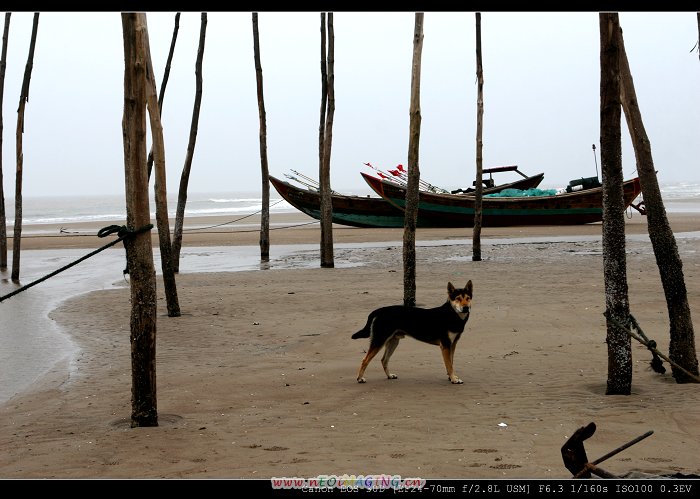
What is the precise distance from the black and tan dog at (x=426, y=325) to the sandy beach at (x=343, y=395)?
283 millimetres

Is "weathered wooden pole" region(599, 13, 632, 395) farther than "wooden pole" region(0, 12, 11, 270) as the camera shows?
No

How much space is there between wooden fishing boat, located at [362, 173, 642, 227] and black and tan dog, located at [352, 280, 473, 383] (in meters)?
24.0

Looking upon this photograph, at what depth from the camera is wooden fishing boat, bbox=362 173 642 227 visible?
3170cm

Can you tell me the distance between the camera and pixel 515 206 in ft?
104

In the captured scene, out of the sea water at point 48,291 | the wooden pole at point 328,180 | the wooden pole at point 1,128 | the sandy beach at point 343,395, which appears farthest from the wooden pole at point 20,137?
the wooden pole at point 328,180

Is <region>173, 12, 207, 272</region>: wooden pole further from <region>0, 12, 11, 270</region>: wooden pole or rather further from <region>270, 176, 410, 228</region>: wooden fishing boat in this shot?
<region>270, 176, 410, 228</region>: wooden fishing boat

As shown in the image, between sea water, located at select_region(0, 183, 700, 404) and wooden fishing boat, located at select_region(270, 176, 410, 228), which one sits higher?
wooden fishing boat, located at select_region(270, 176, 410, 228)

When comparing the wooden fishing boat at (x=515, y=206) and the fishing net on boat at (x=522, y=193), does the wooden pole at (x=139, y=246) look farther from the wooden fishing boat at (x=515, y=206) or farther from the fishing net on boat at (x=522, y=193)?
the fishing net on boat at (x=522, y=193)

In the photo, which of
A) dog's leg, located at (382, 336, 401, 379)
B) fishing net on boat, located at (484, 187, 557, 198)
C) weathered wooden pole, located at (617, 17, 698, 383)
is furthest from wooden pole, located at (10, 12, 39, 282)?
fishing net on boat, located at (484, 187, 557, 198)

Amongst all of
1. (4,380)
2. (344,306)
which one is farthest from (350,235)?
(4,380)

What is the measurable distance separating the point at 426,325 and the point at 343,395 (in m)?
1.04

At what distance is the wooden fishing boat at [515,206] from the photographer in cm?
3170
